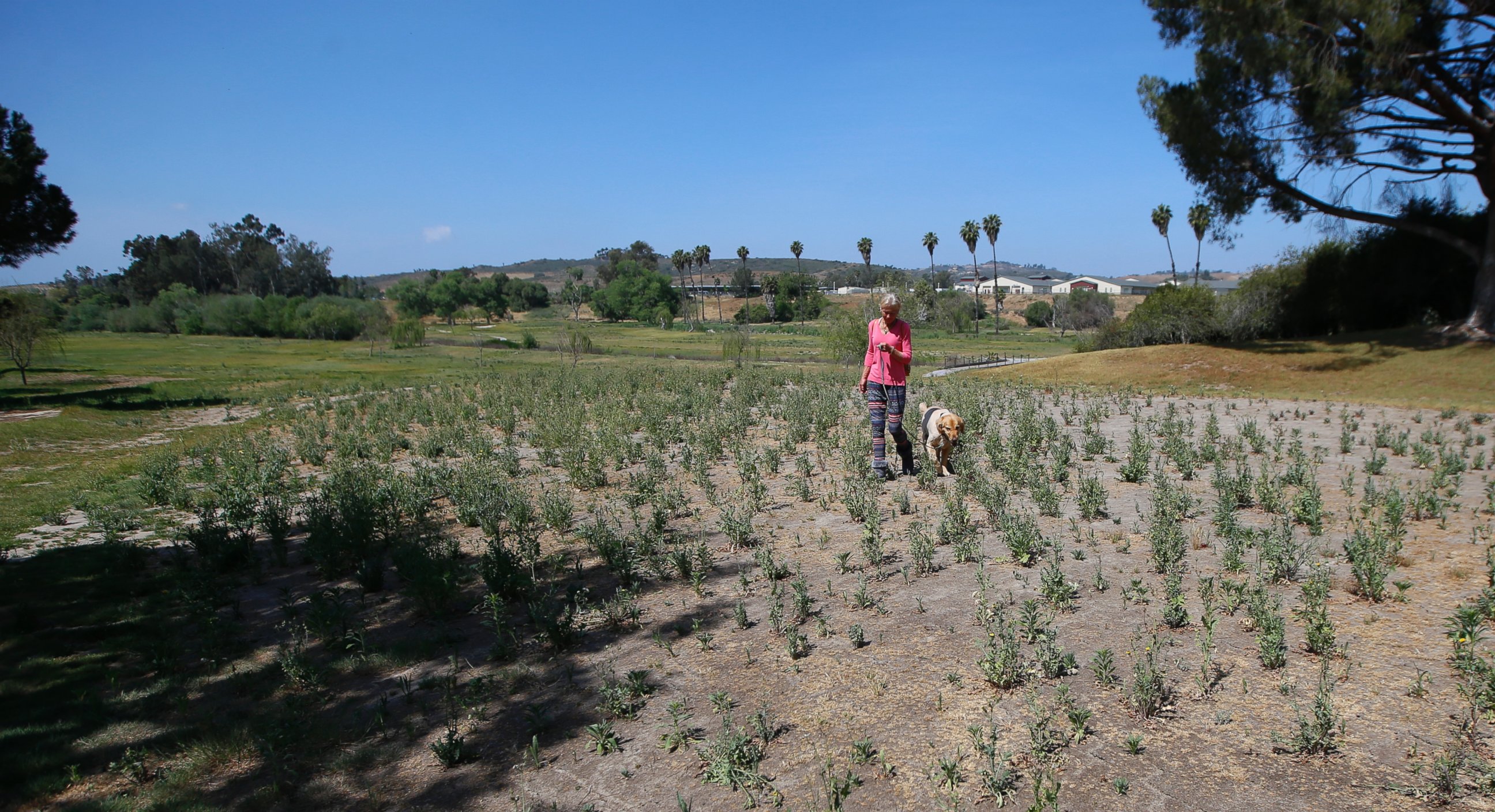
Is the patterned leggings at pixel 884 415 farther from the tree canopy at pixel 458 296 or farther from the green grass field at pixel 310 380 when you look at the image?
the tree canopy at pixel 458 296

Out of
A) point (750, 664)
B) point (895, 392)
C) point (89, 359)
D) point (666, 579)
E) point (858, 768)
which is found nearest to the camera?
point (858, 768)

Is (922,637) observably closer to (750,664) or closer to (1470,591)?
(750,664)

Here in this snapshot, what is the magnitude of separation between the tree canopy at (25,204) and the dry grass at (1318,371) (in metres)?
37.1

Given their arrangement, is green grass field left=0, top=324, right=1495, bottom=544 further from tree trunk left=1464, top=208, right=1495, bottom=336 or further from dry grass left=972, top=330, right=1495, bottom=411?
tree trunk left=1464, top=208, right=1495, bottom=336

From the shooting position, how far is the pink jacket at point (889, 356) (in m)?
9.68

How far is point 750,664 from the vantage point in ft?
16.4

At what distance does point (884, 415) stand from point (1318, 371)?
1014 inches

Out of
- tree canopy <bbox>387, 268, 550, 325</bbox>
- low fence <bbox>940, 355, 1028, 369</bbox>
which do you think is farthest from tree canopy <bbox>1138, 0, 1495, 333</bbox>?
tree canopy <bbox>387, 268, 550, 325</bbox>

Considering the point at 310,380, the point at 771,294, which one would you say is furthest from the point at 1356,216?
the point at 771,294

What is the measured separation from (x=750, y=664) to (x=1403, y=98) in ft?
111

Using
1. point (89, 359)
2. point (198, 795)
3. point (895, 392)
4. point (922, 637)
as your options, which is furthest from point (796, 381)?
point (89, 359)

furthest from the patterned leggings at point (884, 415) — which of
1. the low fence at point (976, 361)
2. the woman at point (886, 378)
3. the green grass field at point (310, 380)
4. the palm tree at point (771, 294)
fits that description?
the palm tree at point (771, 294)

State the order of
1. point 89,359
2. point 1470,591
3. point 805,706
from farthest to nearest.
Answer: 1. point 89,359
2. point 1470,591
3. point 805,706

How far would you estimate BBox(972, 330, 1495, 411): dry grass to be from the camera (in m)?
23.1
